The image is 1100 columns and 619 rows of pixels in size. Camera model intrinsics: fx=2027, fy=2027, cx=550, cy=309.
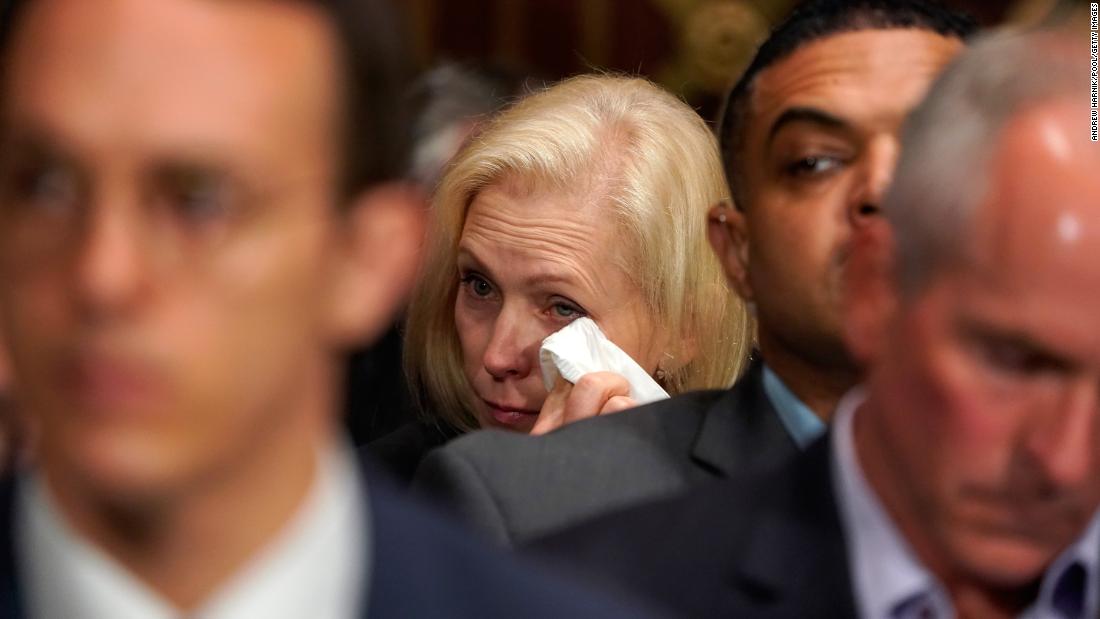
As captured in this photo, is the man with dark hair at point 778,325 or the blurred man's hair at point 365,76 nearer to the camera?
the blurred man's hair at point 365,76

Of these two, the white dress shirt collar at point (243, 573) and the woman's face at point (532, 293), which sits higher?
the white dress shirt collar at point (243, 573)

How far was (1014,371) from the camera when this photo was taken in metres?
1.95

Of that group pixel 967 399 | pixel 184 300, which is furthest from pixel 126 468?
pixel 967 399

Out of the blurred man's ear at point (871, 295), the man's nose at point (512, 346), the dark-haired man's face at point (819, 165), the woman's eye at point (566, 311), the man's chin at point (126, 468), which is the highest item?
the man's chin at point (126, 468)

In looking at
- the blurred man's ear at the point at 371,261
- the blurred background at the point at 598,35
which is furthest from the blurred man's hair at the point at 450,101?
the blurred man's ear at the point at 371,261

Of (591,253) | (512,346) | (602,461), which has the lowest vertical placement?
(512,346)

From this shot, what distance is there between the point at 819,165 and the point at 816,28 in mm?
287

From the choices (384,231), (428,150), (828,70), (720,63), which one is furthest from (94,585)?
(720,63)

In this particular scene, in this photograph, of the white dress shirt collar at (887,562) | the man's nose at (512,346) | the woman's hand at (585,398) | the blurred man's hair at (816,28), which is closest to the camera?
the white dress shirt collar at (887,562)

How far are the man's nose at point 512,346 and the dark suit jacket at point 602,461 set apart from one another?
2.11 ft

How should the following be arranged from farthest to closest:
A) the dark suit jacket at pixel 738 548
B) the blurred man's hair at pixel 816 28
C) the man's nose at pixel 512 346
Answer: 1. the man's nose at pixel 512 346
2. the blurred man's hair at pixel 816 28
3. the dark suit jacket at pixel 738 548

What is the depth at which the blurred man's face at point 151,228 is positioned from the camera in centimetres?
151

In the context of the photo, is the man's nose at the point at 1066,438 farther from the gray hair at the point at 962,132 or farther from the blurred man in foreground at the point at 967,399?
the gray hair at the point at 962,132

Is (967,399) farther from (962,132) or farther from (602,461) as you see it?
(602,461)
